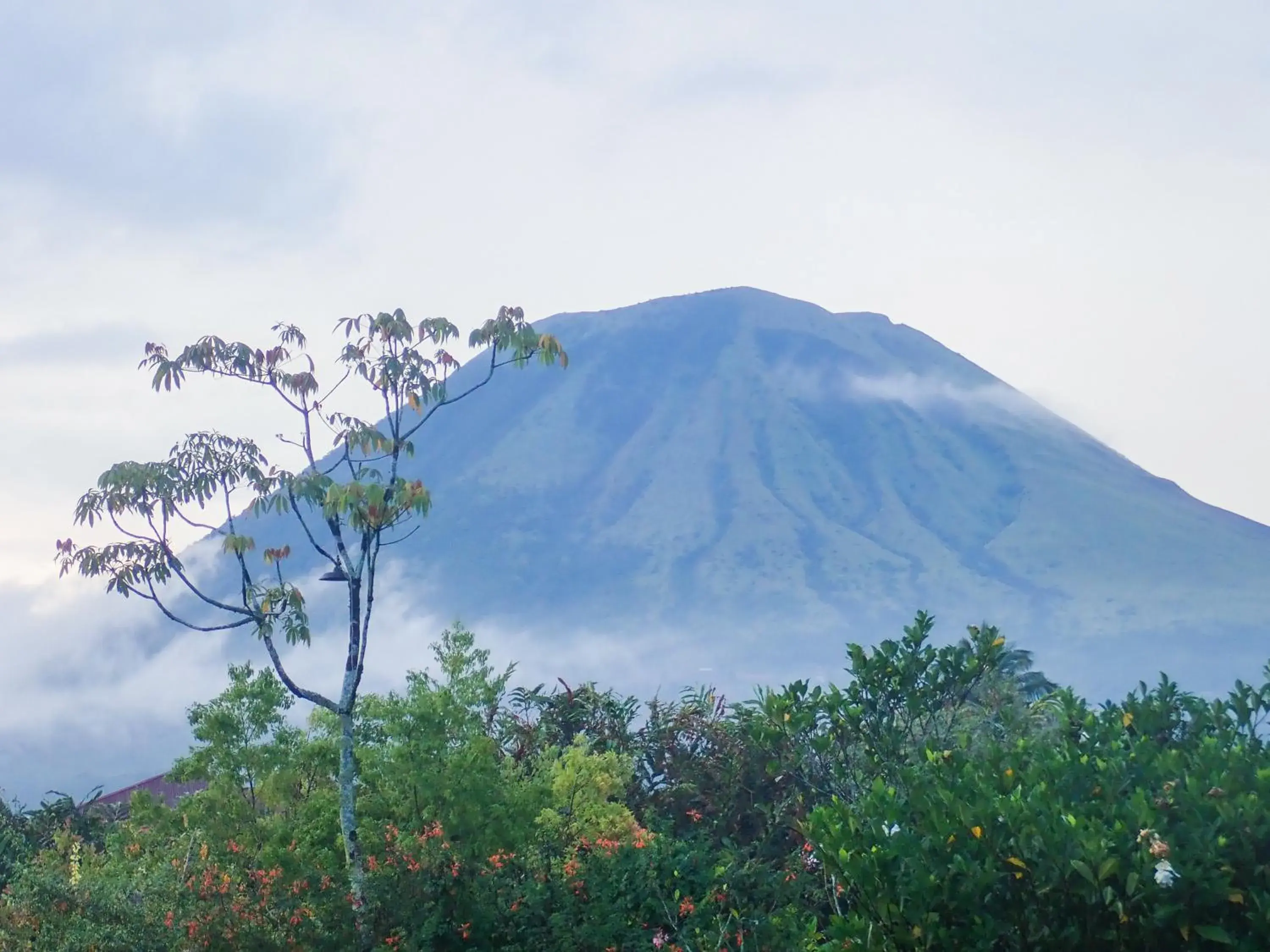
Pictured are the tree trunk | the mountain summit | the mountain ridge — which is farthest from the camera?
the mountain ridge

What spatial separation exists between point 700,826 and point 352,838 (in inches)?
164

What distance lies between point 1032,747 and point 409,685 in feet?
24.8

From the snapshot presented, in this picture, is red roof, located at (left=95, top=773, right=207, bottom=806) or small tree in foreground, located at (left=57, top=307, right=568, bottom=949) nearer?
small tree in foreground, located at (left=57, top=307, right=568, bottom=949)

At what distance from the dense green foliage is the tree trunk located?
0.08 meters

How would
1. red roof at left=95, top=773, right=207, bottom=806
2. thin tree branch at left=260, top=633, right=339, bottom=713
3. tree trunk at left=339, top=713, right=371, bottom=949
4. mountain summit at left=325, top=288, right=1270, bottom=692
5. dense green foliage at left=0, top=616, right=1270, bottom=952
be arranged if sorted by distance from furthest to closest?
mountain summit at left=325, top=288, right=1270, bottom=692 → red roof at left=95, top=773, right=207, bottom=806 → thin tree branch at left=260, top=633, right=339, bottom=713 → tree trunk at left=339, top=713, right=371, bottom=949 → dense green foliage at left=0, top=616, right=1270, bottom=952

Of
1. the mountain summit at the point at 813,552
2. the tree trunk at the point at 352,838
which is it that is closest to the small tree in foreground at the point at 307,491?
the tree trunk at the point at 352,838

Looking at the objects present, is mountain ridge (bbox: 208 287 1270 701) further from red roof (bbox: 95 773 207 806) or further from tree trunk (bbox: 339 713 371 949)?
tree trunk (bbox: 339 713 371 949)

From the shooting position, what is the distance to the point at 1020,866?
5.31m

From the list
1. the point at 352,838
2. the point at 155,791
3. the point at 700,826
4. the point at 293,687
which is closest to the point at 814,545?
the point at 155,791

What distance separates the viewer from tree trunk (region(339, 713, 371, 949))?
9797mm

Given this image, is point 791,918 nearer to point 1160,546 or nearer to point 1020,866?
point 1020,866

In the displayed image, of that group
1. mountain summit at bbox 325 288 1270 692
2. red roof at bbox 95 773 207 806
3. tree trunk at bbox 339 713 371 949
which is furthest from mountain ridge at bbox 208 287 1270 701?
tree trunk at bbox 339 713 371 949

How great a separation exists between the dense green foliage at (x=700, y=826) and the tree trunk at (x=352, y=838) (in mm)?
77

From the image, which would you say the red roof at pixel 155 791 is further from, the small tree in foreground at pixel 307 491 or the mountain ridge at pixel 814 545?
the mountain ridge at pixel 814 545
